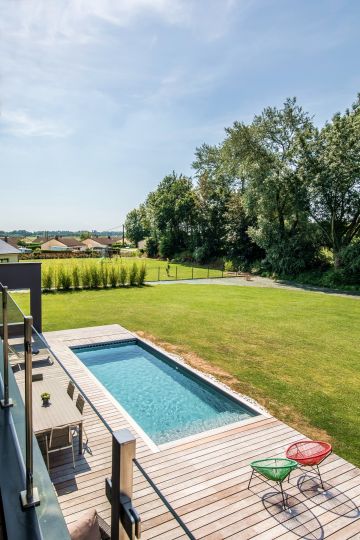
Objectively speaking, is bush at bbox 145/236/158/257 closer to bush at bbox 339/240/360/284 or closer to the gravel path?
the gravel path

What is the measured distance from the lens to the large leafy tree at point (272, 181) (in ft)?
82.6

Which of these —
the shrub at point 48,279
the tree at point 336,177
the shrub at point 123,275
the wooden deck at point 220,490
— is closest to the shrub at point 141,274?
the shrub at point 123,275

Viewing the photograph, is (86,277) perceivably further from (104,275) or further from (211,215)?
(211,215)

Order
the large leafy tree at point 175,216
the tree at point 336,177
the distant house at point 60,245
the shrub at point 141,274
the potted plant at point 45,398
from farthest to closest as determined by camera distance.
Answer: the distant house at point 60,245 < the large leafy tree at point 175,216 < the shrub at point 141,274 < the tree at point 336,177 < the potted plant at point 45,398

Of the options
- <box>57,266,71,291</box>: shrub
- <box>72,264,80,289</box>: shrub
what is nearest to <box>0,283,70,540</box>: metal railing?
<box>57,266,71,291</box>: shrub

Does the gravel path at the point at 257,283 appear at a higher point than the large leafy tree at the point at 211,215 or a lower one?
lower

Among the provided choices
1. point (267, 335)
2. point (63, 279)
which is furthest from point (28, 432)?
point (63, 279)

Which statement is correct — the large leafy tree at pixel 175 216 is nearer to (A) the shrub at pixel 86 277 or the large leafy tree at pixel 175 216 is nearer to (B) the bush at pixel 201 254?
(B) the bush at pixel 201 254

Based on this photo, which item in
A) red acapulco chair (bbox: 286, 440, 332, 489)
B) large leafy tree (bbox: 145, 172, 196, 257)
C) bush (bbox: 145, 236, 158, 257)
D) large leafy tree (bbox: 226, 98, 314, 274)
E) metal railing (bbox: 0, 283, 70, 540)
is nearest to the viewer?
metal railing (bbox: 0, 283, 70, 540)

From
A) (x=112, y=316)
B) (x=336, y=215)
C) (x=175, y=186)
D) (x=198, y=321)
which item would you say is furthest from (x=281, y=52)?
(x=175, y=186)

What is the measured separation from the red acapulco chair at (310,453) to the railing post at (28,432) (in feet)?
13.4

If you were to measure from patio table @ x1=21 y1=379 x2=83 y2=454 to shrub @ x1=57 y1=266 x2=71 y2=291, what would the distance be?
1431 cm

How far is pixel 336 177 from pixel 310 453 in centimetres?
1942

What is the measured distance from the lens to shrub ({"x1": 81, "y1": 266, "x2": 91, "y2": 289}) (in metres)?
20.0
